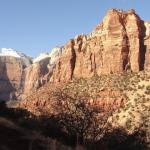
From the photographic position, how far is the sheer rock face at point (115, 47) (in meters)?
122

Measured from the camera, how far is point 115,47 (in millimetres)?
124188

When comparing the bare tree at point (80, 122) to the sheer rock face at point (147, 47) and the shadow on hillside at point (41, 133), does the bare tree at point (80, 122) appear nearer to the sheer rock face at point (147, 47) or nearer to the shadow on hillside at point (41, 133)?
the shadow on hillside at point (41, 133)

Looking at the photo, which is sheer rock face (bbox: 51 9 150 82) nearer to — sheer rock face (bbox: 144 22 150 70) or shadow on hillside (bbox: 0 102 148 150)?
sheer rock face (bbox: 144 22 150 70)

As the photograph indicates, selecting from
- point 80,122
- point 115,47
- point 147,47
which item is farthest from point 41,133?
point 147,47

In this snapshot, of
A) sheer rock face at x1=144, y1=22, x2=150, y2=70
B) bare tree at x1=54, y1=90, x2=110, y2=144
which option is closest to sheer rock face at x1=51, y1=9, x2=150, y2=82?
sheer rock face at x1=144, y1=22, x2=150, y2=70

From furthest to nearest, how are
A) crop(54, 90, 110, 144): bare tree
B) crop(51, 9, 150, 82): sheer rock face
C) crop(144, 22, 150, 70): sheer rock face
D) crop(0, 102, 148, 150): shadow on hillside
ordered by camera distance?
1. crop(51, 9, 150, 82): sheer rock face
2. crop(144, 22, 150, 70): sheer rock face
3. crop(54, 90, 110, 144): bare tree
4. crop(0, 102, 148, 150): shadow on hillside

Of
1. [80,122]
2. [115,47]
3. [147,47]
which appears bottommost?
[80,122]

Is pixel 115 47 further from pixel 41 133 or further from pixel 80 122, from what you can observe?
pixel 41 133

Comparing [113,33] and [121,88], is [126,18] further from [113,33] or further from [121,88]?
[121,88]

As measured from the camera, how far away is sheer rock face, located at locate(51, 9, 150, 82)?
12238cm

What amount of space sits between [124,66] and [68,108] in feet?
264

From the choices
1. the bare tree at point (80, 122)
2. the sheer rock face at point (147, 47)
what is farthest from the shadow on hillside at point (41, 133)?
the sheer rock face at point (147, 47)

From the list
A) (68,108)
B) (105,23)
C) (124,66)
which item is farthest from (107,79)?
(68,108)

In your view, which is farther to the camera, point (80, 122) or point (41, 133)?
point (80, 122)
